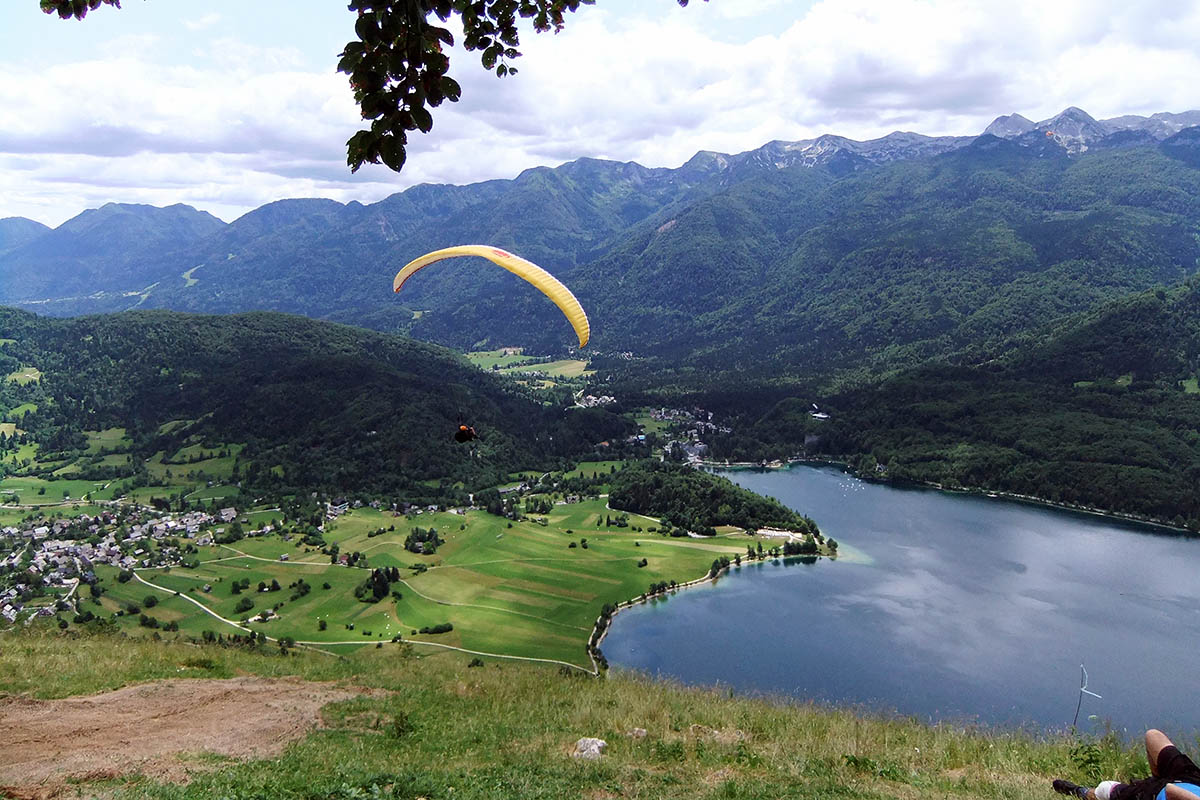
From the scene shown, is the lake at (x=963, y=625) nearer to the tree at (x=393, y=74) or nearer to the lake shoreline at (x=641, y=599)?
the lake shoreline at (x=641, y=599)

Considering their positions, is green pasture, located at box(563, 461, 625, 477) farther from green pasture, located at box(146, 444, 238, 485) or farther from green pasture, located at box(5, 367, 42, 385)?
green pasture, located at box(5, 367, 42, 385)

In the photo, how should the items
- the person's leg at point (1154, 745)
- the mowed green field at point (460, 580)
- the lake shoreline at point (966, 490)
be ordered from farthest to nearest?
the lake shoreline at point (966, 490), the mowed green field at point (460, 580), the person's leg at point (1154, 745)

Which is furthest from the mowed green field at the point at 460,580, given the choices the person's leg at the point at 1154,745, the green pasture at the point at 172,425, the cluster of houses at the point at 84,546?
the green pasture at the point at 172,425

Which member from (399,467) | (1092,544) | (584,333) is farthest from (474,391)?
(584,333)

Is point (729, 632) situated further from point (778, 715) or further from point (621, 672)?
point (778, 715)

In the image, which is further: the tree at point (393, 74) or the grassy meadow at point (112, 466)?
the grassy meadow at point (112, 466)

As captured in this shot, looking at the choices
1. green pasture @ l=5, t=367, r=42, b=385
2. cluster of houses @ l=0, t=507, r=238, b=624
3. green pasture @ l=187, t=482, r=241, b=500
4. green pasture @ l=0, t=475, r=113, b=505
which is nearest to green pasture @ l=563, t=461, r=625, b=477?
green pasture @ l=187, t=482, r=241, b=500
